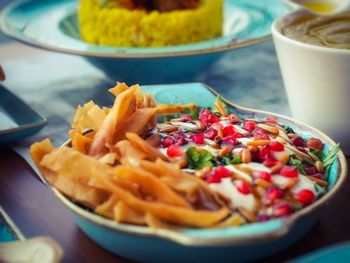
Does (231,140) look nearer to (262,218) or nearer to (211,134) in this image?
(211,134)

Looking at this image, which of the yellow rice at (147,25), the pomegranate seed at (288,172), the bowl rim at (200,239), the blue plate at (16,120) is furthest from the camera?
the yellow rice at (147,25)

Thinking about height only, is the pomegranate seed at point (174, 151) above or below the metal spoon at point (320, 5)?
above

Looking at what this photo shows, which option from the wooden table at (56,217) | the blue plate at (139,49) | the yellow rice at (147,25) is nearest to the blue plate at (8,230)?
the wooden table at (56,217)

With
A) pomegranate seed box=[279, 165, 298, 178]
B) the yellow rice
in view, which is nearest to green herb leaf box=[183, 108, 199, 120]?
pomegranate seed box=[279, 165, 298, 178]

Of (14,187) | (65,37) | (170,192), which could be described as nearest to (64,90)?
(65,37)

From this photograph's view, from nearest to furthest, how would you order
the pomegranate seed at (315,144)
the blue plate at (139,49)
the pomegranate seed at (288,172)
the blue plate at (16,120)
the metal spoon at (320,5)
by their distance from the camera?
the pomegranate seed at (288,172)
the pomegranate seed at (315,144)
the blue plate at (16,120)
the metal spoon at (320,5)
the blue plate at (139,49)

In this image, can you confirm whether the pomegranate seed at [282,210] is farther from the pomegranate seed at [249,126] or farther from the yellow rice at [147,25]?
the yellow rice at [147,25]

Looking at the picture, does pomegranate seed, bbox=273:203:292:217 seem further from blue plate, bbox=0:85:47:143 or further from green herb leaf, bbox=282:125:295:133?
blue plate, bbox=0:85:47:143
